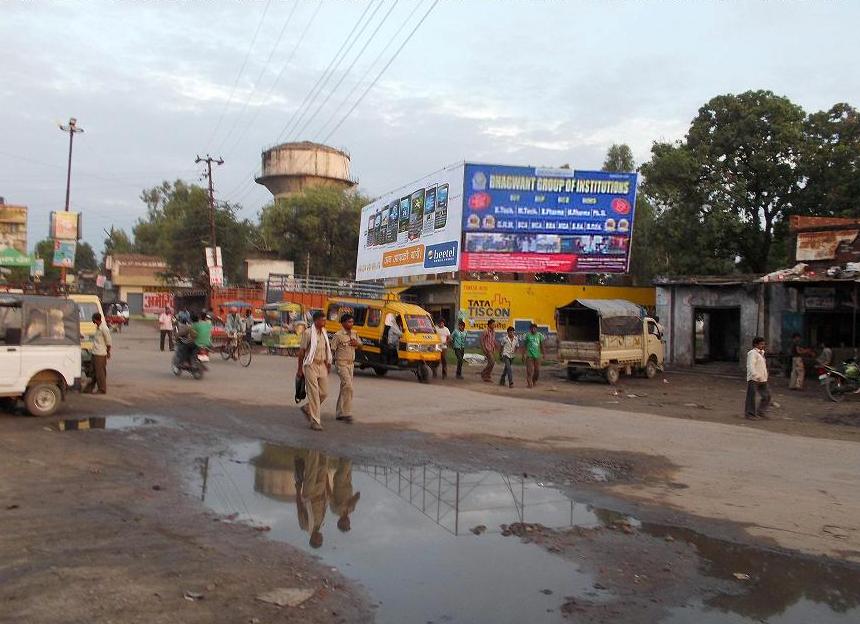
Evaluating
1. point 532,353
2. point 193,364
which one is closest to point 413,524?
point 193,364

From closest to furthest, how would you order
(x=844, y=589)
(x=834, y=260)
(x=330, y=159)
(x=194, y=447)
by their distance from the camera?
(x=844, y=589), (x=194, y=447), (x=834, y=260), (x=330, y=159)

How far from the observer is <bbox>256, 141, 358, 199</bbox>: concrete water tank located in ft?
205

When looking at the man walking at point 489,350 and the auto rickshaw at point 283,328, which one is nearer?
the man walking at point 489,350

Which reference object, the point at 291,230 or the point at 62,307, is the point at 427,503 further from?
the point at 291,230

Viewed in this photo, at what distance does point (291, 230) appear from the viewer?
55.9 meters

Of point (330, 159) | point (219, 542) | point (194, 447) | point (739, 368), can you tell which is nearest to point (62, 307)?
point (194, 447)

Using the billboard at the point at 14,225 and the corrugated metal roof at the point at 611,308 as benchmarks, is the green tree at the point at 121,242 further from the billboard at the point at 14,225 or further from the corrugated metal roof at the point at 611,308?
the corrugated metal roof at the point at 611,308

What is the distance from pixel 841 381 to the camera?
17.6 meters

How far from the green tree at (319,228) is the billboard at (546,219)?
23765 millimetres

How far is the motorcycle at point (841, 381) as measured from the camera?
57.3ft

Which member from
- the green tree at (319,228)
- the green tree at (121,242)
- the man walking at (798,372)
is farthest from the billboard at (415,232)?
the green tree at (121,242)

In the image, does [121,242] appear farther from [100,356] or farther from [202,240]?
[100,356]

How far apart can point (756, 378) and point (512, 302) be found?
61.5ft

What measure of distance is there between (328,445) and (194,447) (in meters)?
1.72
